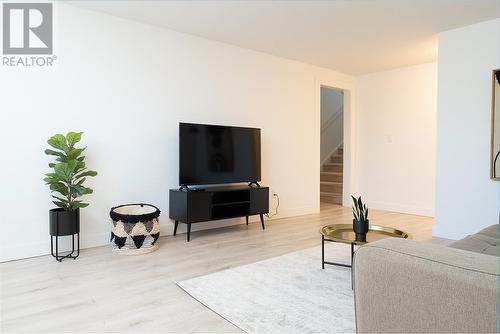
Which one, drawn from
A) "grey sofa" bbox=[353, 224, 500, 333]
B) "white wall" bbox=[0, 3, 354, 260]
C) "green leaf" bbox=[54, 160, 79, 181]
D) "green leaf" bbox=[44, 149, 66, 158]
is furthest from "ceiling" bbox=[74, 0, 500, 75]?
"grey sofa" bbox=[353, 224, 500, 333]

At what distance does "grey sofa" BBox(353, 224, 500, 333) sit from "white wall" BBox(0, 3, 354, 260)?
3.15m

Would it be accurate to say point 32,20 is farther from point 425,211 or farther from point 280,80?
point 425,211

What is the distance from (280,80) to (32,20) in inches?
124

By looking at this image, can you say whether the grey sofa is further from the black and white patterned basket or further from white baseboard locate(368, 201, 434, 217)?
white baseboard locate(368, 201, 434, 217)

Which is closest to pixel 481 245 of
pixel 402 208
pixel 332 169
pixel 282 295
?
pixel 282 295

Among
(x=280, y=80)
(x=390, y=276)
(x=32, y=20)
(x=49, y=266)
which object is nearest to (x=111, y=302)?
(x=49, y=266)

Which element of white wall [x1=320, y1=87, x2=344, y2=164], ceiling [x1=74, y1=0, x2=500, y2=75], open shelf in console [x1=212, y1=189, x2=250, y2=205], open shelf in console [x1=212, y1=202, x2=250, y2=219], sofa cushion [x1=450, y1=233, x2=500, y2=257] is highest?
ceiling [x1=74, y1=0, x2=500, y2=75]

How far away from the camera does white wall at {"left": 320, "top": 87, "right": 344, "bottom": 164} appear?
324 inches

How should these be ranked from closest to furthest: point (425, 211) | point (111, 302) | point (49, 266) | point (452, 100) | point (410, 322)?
point (410, 322) < point (111, 302) < point (49, 266) < point (452, 100) < point (425, 211)

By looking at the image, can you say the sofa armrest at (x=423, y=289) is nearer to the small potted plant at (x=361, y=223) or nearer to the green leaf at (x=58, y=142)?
the small potted plant at (x=361, y=223)

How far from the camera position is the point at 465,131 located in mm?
3910

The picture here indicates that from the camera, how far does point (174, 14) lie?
Answer: 3.55 metres

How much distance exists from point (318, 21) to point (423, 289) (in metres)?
3.39

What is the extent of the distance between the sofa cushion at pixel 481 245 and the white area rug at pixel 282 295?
743 millimetres
